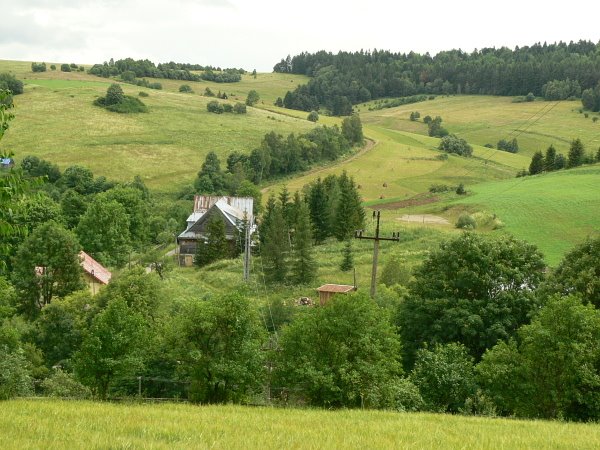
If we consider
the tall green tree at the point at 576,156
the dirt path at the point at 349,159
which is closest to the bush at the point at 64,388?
the dirt path at the point at 349,159

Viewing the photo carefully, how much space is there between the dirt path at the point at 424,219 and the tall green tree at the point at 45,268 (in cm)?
3935

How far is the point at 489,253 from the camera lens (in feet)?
113

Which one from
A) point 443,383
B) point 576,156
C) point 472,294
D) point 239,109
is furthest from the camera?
point 239,109

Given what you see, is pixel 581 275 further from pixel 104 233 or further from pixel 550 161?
pixel 550 161

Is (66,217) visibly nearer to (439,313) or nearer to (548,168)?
(439,313)

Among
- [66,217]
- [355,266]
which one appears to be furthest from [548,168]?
[66,217]

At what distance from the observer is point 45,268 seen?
48.4 m

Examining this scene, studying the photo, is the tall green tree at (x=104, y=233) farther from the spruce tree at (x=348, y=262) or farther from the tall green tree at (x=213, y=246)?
the spruce tree at (x=348, y=262)

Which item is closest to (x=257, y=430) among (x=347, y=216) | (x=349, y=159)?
(x=347, y=216)

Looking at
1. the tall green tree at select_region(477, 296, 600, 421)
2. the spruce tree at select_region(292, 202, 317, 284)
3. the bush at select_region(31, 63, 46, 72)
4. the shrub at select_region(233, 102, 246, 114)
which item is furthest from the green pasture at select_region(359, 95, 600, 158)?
the tall green tree at select_region(477, 296, 600, 421)

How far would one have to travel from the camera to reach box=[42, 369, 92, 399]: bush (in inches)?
1131

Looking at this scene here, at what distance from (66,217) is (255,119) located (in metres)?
79.3

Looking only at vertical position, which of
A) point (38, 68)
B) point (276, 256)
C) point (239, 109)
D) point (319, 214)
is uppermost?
point (38, 68)

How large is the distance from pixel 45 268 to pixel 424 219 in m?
43.4
